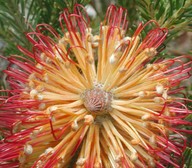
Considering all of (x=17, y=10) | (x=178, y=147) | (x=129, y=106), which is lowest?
(x=178, y=147)

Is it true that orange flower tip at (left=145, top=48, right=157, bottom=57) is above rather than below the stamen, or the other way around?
above

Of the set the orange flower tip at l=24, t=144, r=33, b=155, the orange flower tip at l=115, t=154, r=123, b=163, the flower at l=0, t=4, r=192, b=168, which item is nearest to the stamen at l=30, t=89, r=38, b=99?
the flower at l=0, t=4, r=192, b=168

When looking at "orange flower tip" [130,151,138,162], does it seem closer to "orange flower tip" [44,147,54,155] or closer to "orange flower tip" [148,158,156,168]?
"orange flower tip" [148,158,156,168]

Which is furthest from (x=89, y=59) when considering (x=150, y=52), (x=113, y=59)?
(x=150, y=52)

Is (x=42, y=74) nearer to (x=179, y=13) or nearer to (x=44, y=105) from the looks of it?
(x=44, y=105)

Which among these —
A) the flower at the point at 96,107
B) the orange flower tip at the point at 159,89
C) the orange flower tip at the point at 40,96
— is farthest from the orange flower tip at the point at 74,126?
the orange flower tip at the point at 159,89

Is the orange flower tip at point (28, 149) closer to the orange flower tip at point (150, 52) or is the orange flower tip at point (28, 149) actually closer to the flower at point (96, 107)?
the flower at point (96, 107)

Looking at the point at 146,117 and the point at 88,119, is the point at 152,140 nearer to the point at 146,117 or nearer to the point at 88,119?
the point at 146,117

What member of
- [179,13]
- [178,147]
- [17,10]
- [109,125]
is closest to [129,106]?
[109,125]
